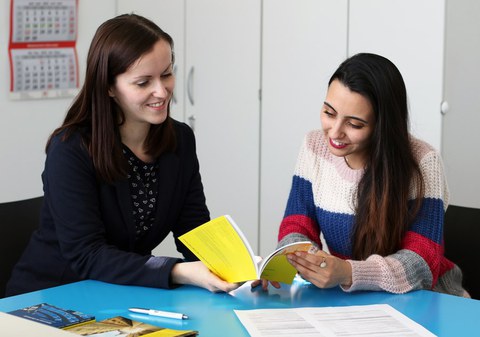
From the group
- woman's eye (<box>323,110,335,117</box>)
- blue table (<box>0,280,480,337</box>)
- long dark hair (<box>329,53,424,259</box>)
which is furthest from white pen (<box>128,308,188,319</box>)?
woman's eye (<box>323,110,335,117</box>)

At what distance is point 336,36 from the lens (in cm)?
386

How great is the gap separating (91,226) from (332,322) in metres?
0.74

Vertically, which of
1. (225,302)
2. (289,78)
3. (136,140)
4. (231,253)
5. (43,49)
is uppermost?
(43,49)

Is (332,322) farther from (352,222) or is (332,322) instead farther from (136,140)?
(136,140)

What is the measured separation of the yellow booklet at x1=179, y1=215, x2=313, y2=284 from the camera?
194 cm

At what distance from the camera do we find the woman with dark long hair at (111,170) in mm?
2188

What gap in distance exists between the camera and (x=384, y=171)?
2.27 metres

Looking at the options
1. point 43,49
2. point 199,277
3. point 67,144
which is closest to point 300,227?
point 199,277

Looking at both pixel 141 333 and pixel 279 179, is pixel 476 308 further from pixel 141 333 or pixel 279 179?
pixel 279 179

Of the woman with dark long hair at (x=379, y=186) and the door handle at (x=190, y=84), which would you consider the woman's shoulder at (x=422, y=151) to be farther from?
the door handle at (x=190, y=84)

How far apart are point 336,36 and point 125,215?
191 cm

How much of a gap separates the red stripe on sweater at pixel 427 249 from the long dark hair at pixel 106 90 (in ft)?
2.62

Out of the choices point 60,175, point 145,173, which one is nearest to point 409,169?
point 145,173

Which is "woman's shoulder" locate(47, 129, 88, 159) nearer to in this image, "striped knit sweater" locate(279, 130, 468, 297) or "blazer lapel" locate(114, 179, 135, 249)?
"blazer lapel" locate(114, 179, 135, 249)
